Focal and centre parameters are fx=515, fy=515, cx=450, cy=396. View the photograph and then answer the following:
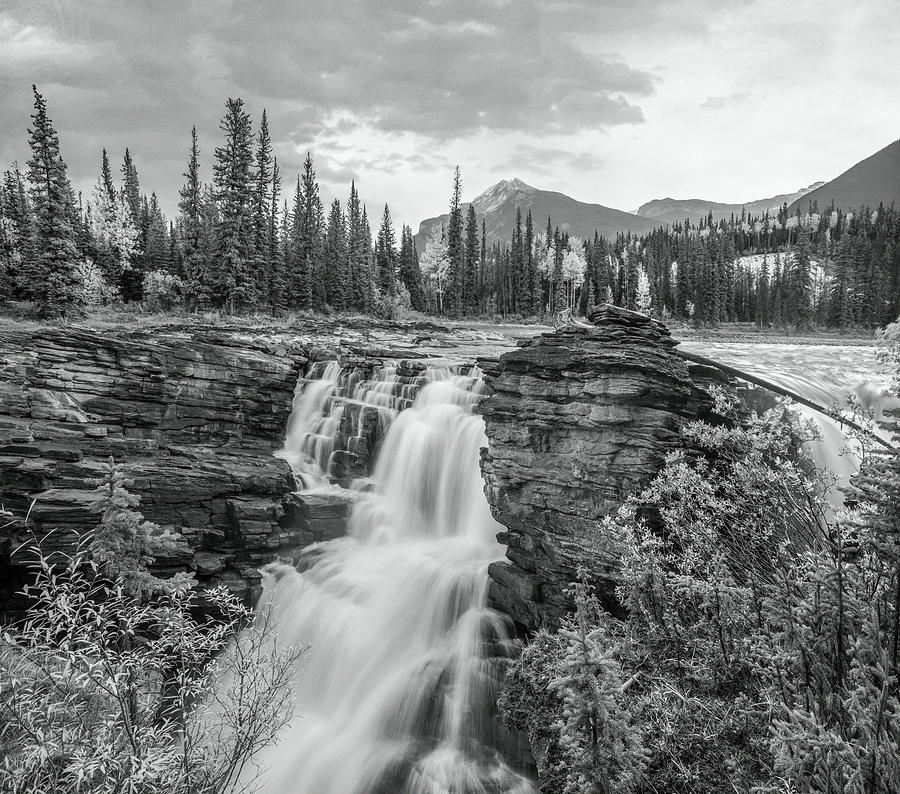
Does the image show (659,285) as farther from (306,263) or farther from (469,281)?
(306,263)

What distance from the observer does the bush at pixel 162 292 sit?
46.1 m

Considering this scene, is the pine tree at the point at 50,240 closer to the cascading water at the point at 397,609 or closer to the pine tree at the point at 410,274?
the cascading water at the point at 397,609

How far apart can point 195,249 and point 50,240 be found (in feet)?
52.3

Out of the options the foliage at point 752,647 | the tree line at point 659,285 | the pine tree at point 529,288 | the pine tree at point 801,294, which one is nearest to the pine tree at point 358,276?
the tree line at point 659,285

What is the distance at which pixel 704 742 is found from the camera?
723 centimetres

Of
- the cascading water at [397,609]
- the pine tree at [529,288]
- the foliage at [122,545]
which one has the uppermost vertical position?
the pine tree at [529,288]

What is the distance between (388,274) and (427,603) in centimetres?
6668

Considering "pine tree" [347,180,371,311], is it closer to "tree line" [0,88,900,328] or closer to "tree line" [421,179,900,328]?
"tree line" [0,88,900,328]

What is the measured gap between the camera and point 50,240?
32.7 metres

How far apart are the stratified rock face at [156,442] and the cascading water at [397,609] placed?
1710 millimetres

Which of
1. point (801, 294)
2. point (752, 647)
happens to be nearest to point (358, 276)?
point (752, 647)

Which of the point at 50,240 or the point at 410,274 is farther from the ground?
the point at 410,274

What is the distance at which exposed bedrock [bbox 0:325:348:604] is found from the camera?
15.4m

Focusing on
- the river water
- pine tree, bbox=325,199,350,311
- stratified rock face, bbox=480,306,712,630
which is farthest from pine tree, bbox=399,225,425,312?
stratified rock face, bbox=480,306,712,630
